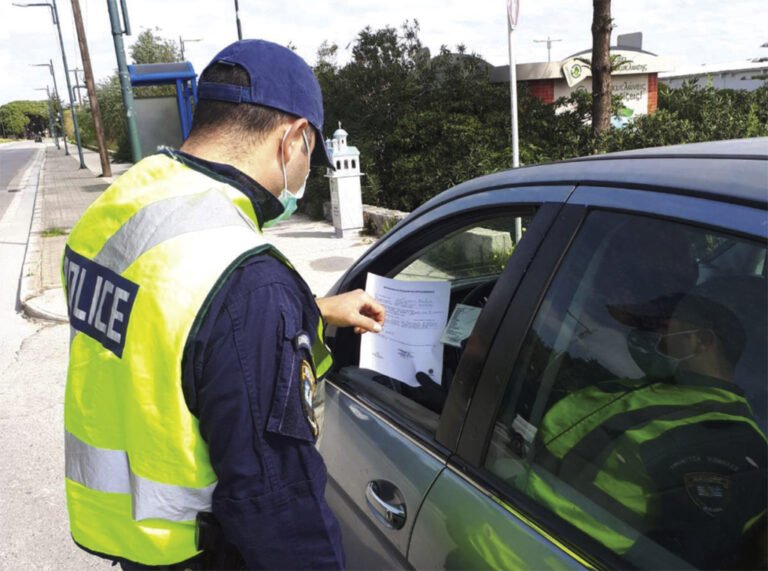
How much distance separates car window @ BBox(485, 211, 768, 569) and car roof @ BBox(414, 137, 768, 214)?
0.07m

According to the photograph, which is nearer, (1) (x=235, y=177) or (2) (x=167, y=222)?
(2) (x=167, y=222)

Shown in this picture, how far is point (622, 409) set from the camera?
4.08 ft

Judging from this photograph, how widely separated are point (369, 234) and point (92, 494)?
856 cm

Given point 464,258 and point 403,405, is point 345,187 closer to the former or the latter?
point 464,258

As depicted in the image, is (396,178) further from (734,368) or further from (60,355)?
(734,368)

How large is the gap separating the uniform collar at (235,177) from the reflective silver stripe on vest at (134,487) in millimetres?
613

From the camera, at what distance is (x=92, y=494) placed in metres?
1.34

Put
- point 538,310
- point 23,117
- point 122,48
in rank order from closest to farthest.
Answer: point 538,310 → point 122,48 → point 23,117

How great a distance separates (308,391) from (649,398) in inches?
27.0

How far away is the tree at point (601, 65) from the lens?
25.0 feet

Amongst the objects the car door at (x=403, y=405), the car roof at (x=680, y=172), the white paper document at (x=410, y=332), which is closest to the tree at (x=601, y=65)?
the car door at (x=403, y=405)

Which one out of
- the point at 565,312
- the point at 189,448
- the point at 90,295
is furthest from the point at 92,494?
the point at 565,312

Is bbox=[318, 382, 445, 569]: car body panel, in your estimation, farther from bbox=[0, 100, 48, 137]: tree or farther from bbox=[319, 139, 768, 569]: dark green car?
bbox=[0, 100, 48, 137]: tree

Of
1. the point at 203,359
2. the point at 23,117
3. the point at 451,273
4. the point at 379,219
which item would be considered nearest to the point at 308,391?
the point at 203,359
